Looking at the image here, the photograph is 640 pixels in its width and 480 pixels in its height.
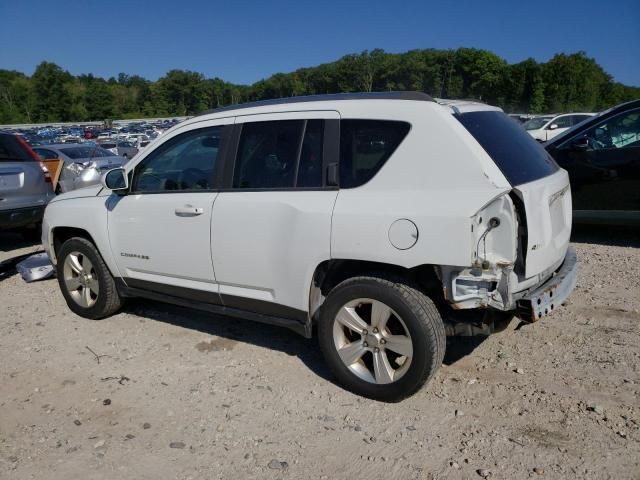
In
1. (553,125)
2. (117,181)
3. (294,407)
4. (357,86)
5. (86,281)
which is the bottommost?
(294,407)

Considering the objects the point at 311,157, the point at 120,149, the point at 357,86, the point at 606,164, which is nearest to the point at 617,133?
the point at 606,164

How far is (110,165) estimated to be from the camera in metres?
13.1

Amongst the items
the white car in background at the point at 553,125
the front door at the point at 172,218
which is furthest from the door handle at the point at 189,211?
the white car in background at the point at 553,125

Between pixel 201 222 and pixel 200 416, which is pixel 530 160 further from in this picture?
pixel 200 416

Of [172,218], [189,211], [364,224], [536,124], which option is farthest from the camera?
[536,124]

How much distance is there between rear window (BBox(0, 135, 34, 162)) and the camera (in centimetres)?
734

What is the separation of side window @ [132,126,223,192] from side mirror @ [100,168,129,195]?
8 centimetres

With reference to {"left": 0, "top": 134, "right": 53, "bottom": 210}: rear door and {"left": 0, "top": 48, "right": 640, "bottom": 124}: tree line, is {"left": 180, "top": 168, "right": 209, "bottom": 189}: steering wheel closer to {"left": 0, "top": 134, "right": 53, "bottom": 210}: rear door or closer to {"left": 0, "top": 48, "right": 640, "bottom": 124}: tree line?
{"left": 0, "top": 134, "right": 53, "bottom": 210}: rear door

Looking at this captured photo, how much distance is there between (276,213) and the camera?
3.42 metres

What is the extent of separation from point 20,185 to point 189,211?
467cm

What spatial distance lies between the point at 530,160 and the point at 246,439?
96.4 inches

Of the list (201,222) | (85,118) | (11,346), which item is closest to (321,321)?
(201,222)

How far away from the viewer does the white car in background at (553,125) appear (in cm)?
1997

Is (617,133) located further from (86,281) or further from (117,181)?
(86,281)
